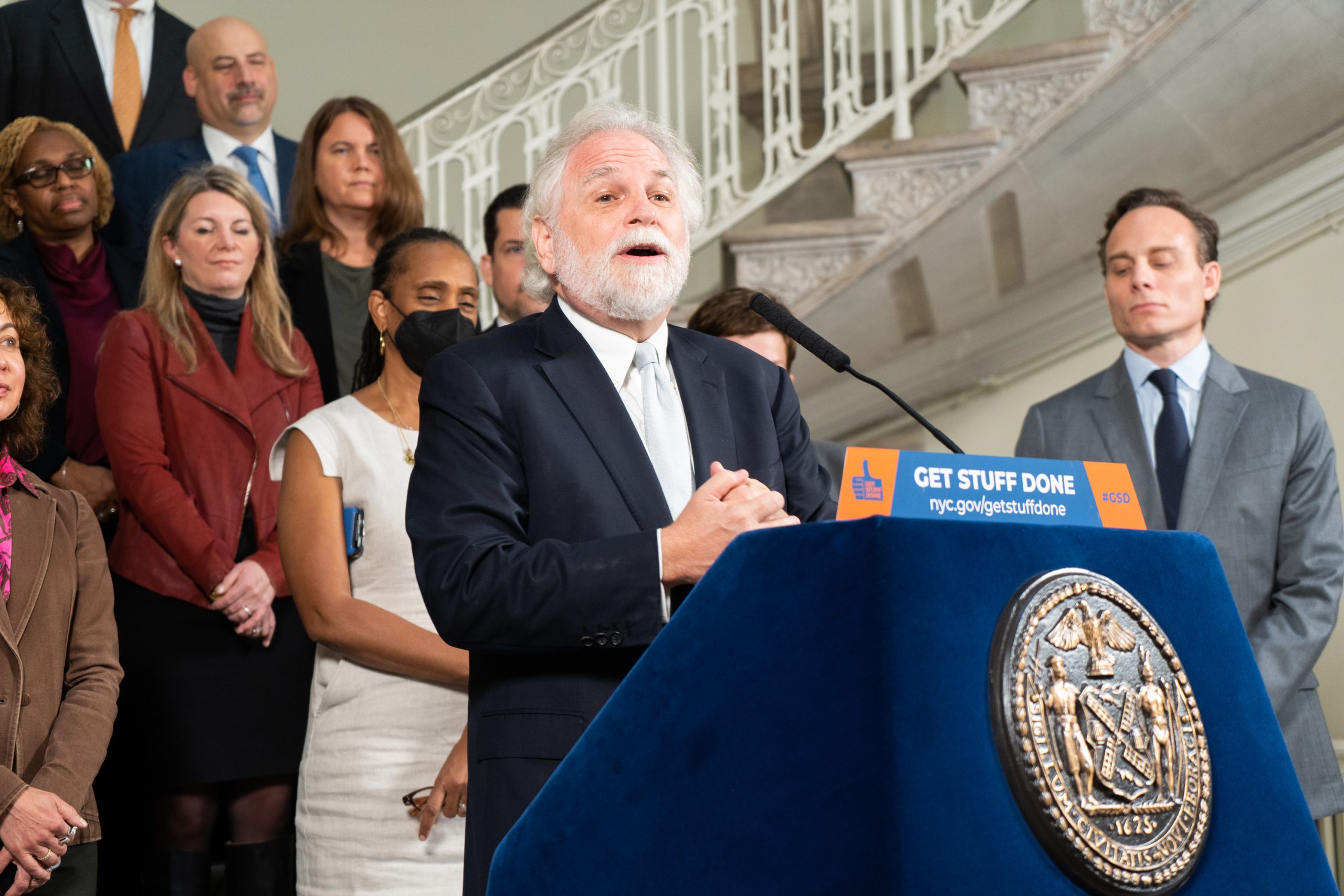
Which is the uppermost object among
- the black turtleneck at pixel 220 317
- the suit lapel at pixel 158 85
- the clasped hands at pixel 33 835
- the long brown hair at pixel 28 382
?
the suit lapel at pixel 158 85

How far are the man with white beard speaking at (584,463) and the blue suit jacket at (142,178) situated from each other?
6.51ft

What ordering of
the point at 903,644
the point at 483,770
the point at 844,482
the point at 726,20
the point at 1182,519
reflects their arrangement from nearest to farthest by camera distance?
the point at 903,644
the point at 844,482
the point at 483,770
the point at 1182,519
the point at 726,20

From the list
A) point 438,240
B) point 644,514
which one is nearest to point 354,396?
point 438,240

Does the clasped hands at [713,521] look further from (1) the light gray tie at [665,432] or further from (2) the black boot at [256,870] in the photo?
(2) the black boot at [256,870]

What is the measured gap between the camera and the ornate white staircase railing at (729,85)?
4.82 metres

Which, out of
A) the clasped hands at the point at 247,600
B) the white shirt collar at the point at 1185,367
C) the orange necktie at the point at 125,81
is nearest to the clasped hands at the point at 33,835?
the clasped hands at the point at 247,600

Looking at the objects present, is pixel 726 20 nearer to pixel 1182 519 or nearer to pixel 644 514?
pixel 1182 519

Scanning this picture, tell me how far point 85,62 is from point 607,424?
3104 mm

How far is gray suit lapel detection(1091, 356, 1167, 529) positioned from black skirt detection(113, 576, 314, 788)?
1.61 metres

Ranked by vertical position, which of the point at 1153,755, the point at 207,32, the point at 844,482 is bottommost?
the point at 1153,755

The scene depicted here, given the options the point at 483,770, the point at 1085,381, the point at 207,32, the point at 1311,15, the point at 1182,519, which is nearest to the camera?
the point at 483,770

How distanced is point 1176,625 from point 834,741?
0.33 metres

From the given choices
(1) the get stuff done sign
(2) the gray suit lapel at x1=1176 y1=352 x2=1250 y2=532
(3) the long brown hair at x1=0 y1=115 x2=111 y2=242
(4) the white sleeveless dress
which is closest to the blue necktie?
(3) the long brown hair at x1=0 y1=115 x2=111 y2=242

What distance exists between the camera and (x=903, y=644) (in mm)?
862
